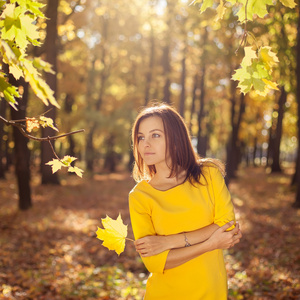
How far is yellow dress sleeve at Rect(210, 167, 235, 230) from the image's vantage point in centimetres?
264

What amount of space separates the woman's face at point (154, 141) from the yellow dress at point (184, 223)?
0.23 metres

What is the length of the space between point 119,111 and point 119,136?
198 cm

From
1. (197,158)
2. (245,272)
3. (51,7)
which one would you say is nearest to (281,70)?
(245,272)

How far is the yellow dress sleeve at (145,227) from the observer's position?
2494mm

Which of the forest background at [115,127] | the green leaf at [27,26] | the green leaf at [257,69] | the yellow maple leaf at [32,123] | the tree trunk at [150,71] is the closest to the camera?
the green leaf at [27,26]

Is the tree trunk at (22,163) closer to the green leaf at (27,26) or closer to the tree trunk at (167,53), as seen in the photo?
the green leaf at (27,26)

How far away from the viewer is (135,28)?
2612 centimetres

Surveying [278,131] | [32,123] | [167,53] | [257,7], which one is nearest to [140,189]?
[32,123]

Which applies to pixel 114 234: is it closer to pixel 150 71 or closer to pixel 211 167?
pixel 211 167

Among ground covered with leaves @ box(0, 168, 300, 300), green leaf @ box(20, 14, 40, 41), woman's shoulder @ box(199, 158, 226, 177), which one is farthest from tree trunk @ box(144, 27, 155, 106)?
green leaf @ box(20, 14, 40, 41)

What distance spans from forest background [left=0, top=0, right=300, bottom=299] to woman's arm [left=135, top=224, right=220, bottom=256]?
966mm

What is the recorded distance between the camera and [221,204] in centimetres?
266

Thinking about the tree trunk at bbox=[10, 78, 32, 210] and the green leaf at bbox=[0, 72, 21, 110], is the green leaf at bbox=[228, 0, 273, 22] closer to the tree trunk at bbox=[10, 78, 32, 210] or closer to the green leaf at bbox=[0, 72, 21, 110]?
the green leaf at bbox=[0, 72, 21, 110]

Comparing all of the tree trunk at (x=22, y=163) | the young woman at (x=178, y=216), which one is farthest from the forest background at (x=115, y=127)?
the young woman at (x=178, y=216)
